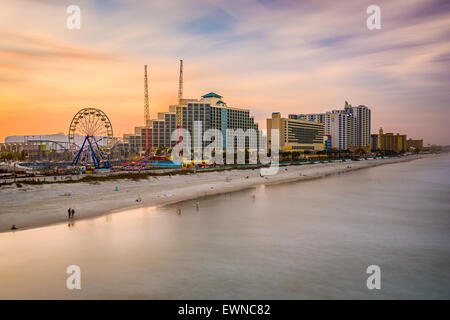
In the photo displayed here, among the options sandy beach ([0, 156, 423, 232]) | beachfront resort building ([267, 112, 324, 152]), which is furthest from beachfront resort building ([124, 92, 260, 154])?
sandy beach ([0, 156, 423, 232])

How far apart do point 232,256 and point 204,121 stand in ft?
418

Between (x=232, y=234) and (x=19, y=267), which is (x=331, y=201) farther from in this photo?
(x=19, y=267)

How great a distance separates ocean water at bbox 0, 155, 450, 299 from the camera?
14758mm

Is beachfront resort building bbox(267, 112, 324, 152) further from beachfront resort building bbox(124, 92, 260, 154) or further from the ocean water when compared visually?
the ocean water

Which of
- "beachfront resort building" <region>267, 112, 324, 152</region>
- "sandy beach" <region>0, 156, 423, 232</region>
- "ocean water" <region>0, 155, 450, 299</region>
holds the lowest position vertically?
"ocean water" <region>0, 155, 450, 299</region>

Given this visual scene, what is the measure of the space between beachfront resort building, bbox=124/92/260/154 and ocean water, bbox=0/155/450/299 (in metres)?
114

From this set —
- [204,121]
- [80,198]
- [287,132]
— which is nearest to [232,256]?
[80,198]

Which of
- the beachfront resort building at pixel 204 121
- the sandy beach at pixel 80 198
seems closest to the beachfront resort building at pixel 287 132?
the beachfront resort building at pixel 204 121

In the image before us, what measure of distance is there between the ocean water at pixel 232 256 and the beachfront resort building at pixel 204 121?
11420 cm

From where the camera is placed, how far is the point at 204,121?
14388 centimetres

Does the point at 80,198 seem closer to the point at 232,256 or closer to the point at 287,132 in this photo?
the point at 232,256

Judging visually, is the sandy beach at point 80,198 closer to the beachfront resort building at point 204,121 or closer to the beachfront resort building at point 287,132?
the beachfront resort building at point 204,121
